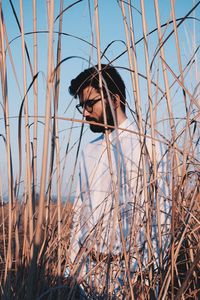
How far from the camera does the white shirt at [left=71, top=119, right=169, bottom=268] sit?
0.87 meters

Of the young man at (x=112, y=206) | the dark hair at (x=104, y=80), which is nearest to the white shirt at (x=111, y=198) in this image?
the young man at (x=112, y=206)

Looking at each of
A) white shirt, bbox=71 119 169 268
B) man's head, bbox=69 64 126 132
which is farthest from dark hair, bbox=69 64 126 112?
white shirt, bbox=71 119 169 268

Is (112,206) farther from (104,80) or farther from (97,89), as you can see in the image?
(97,89)

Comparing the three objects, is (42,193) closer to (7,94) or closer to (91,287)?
(7,94)

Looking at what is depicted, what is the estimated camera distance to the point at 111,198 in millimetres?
1154

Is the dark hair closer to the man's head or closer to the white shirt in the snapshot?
the man's head

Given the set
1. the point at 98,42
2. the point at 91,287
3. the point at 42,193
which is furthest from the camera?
the point at 91,287

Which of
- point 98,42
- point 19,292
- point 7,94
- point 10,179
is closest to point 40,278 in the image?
point 19,292

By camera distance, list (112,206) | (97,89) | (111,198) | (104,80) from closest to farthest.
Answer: (104,80) < (112,206) < (111,198) < (97,89)

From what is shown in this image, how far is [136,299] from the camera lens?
82 cm

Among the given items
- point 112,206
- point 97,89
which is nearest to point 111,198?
point 112,206

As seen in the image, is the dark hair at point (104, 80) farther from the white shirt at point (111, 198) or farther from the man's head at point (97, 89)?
the white shirt at point (111, 198)

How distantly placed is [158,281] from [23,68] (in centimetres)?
48

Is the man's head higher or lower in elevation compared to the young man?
higher
